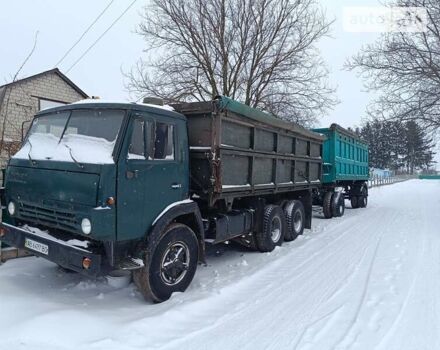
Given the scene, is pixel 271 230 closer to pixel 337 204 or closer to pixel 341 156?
pixel 337 204

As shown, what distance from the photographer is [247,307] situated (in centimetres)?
456

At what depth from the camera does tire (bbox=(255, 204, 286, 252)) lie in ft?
24.1

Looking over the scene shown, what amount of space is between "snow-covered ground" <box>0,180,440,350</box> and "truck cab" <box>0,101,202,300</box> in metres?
0.58

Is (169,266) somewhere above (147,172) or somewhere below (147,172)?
below

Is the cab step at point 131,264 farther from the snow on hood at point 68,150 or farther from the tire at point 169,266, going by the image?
the snow on hood at point 68,150

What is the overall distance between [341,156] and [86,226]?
11215 millimetres

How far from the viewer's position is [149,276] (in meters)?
4.51

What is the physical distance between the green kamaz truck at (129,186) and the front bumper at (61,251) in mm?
11

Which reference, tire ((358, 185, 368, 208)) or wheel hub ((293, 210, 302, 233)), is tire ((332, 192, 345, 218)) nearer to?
tire ((358, 185, 368, 208))

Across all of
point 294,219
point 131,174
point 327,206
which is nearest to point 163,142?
point 131,174

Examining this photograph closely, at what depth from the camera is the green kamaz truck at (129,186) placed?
4.14 m

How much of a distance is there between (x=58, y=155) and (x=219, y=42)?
17037 mm

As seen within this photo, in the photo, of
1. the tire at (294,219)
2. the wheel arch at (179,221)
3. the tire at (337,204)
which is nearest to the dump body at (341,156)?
the tire at (337,204)

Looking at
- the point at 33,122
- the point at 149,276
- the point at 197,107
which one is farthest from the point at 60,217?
the point at 197,107
